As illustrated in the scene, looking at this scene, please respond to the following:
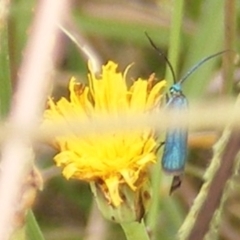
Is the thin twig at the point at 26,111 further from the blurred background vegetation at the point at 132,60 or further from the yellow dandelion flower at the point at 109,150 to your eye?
the blurred background vegetation at the point at 132,60

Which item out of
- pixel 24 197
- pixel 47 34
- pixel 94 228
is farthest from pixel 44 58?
pixel 94 228

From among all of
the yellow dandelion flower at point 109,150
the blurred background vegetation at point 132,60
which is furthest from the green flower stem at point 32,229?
the blurred background vegetation at point 132,60

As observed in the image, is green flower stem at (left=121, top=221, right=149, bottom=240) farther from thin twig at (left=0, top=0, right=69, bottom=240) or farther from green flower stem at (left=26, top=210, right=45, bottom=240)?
thin twig at (left=0, top=0, right=69, bottom=240)

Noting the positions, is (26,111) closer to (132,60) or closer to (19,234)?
(19,234)

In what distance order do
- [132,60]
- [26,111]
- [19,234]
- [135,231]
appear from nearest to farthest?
1. [26,111]
2. [19,234]
3. [135,231]
4. [132,60]

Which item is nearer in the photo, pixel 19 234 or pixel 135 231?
pixel 19 234

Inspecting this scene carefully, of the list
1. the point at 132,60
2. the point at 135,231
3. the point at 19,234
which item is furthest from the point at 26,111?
the point at 132,60

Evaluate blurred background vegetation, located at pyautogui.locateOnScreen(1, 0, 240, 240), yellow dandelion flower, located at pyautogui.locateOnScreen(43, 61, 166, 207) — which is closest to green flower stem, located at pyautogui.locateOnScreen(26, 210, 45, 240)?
yellow dandelion flower, located at pyautogui.locateOnScreen(43, 61, 166, 207)

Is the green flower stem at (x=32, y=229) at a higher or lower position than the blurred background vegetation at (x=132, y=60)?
higher

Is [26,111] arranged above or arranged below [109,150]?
above
